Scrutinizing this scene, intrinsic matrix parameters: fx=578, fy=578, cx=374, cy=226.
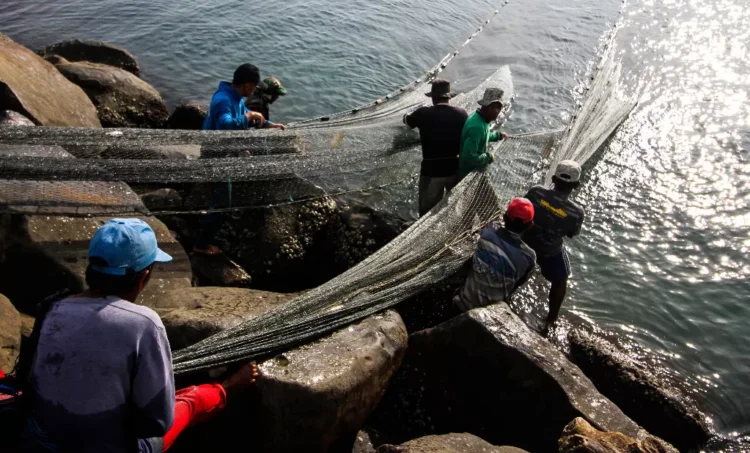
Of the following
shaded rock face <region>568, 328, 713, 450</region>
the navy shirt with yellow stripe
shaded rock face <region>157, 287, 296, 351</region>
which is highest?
the navy shirt with yellow stripe

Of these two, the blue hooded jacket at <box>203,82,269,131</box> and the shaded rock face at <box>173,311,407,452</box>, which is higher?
the blue hooded jacket at <box>203,82,269,131</box>

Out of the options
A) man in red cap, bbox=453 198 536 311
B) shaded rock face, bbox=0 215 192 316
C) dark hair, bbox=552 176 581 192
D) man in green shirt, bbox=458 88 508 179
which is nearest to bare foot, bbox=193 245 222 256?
shaded rock face, bbox=0 215 192 316

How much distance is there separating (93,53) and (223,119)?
23.6ft

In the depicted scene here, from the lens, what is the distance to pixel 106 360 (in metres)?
2.63

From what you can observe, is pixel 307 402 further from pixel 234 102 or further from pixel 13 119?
pixel 13 119

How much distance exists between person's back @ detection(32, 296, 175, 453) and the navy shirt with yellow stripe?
14.2ft

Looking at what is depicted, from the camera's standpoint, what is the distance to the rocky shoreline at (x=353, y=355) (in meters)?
4.02

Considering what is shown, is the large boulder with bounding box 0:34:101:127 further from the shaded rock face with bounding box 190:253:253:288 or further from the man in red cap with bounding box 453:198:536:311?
the man in red cap with bounding box 453:198:536:311

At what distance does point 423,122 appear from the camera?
696cm

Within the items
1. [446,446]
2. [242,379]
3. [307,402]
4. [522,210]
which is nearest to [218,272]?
[242,379]

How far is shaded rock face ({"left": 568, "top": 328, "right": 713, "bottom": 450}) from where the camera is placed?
5488 millimetres

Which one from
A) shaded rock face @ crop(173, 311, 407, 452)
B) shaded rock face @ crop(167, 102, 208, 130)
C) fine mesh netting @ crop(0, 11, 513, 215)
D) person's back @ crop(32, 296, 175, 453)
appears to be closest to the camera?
person's back @ crop(32, 296, 175, 453)

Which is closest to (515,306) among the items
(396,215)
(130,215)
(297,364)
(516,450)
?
(396,215)

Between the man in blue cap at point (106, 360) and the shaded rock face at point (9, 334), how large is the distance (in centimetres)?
159
